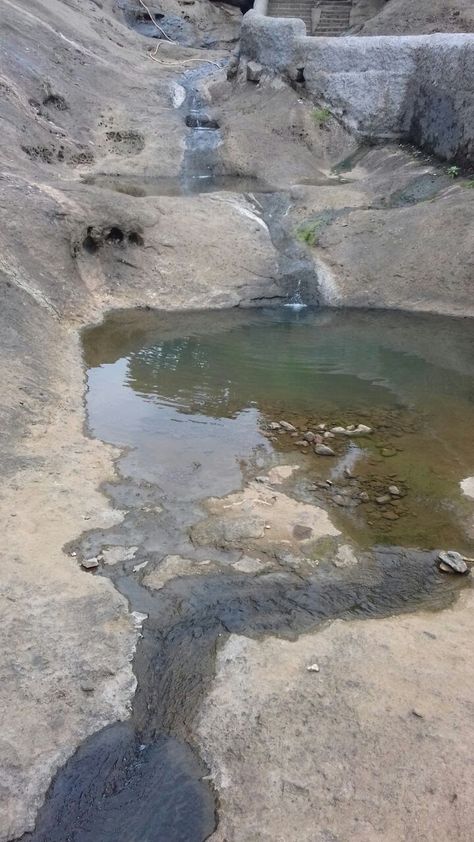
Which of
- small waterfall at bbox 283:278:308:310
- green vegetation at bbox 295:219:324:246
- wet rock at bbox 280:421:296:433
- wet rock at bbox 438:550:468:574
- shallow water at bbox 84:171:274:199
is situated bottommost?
small waterfall at bbox 283:278:308:310

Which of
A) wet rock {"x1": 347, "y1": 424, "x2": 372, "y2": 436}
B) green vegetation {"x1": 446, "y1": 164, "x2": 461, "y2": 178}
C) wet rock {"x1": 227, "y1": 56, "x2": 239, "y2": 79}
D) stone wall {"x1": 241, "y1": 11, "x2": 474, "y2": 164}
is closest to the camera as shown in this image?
wet rock {"x1": 347, "y1": 424, "x2": 372, "y2": 436}

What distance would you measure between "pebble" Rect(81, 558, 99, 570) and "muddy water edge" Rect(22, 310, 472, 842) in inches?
2.5

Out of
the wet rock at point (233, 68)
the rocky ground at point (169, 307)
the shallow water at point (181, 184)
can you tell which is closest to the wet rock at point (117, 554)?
the rocky ground at point (169, 307)

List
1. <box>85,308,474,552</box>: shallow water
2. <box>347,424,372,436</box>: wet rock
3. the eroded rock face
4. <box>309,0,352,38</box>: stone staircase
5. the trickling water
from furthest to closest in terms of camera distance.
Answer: <box>309,0,352,38</box>: stone staircase, the trickling water, <box>347,424,372,436</box>: wet rock, <box>85,308,474,552</box>: shallow water, the eroded rock face

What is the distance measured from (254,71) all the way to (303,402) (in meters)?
11.7

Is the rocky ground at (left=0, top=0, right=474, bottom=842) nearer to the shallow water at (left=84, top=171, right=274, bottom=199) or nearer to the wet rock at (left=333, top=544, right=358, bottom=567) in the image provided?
the shallow water at (left=84, top=171, right=274, bottom=199)

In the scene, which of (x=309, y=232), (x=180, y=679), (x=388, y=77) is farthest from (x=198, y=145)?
(x=180, y=679)

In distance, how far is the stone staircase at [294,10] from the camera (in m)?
18.6

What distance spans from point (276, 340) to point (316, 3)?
563 inches

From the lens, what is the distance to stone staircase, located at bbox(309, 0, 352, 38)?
1830 centimetres

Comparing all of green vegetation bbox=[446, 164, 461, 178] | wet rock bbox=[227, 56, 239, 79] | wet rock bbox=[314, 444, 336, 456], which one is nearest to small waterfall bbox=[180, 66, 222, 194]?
wet rock bbox=[227, 56, 239, 79]

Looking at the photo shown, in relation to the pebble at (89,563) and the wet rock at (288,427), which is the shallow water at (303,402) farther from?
the pebble at (89,563)

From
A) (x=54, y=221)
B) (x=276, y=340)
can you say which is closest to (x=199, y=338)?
(x=276, y=340)

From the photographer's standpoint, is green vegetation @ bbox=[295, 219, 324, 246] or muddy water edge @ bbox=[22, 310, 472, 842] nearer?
muddy water edge @ bbox=[22, 310, 472, 842]
